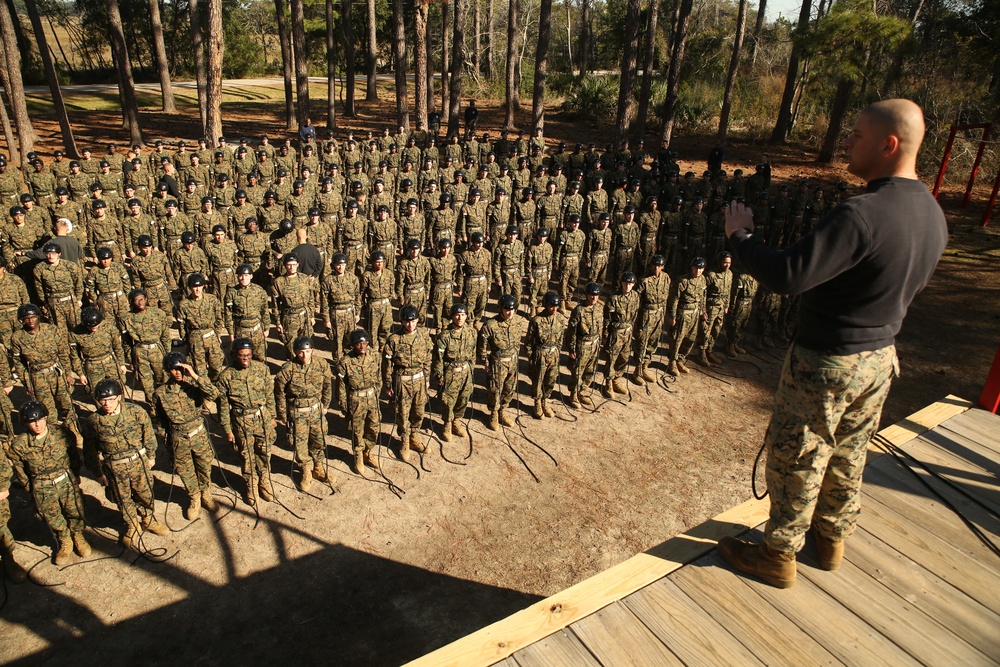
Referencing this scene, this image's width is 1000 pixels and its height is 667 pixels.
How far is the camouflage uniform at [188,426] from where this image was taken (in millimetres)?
6961

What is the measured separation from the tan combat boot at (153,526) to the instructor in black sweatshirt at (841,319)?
652 centimetres

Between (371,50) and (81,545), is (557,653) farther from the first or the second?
(371,50)

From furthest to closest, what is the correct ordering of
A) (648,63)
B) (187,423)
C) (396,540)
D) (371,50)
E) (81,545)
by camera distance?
(371,50) → (648,63) → (396,540) → (187,423) → (81,545)

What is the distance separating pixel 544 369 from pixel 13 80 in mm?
20491

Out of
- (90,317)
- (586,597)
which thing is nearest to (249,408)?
(90,317)

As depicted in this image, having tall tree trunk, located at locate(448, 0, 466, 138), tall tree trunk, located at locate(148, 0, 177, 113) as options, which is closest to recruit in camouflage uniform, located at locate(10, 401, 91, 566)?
tall tree trunk, located at locate(448, 0, 466, 138)

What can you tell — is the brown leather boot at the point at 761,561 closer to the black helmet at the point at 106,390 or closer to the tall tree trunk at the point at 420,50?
the black helmet at the point at 106,390

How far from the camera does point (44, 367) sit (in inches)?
330

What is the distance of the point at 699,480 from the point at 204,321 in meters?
7.77

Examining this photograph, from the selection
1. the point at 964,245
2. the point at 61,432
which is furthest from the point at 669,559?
the point at 964,245

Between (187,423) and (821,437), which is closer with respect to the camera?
(821,437)

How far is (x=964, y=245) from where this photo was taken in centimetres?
1870

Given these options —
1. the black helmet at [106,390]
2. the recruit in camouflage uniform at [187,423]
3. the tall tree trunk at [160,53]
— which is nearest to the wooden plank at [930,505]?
the recruit in camouflage uniform at [187,423]

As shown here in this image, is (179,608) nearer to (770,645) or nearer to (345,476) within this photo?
(345,476)
